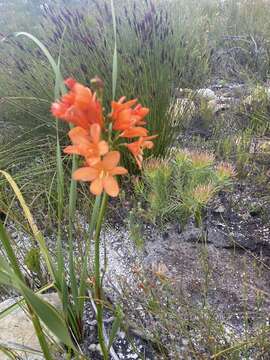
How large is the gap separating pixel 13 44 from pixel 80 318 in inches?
82.9

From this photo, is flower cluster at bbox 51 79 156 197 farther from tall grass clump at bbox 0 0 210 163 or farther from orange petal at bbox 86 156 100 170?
tall grass clump at bbox 0 0 210 163

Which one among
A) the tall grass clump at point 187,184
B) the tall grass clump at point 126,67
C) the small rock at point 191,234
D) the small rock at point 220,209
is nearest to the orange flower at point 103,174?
the tall grass clump at point 187,184

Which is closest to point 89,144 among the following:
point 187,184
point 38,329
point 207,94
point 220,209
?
point 38,329

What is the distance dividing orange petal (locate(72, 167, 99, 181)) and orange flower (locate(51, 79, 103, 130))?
0.08 metres

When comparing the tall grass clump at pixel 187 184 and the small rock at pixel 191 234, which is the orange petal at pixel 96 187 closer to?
the tall grass clump at pixel 187 184

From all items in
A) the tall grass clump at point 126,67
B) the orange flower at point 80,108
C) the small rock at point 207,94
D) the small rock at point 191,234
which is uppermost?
the orange flower at point 80,108

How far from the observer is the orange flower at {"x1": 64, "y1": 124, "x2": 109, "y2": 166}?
645mm

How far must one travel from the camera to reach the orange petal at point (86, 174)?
0.67m

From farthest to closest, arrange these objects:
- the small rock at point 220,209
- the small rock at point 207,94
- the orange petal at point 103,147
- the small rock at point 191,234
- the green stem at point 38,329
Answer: the small rock at point 207,94
the small rock at point 220,209
the small rock at point 191,234
the green stem at point 38,329
the orange petal at point 103,147

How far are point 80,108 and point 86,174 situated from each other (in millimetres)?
118

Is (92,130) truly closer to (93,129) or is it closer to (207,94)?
(93,129)

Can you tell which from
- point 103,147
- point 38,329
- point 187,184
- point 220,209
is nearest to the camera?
point 103,147

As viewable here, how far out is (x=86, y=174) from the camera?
68 centimetres

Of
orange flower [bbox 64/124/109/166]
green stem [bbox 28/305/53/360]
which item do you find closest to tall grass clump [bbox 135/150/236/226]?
green stem [bbox 28/305/53/360]
